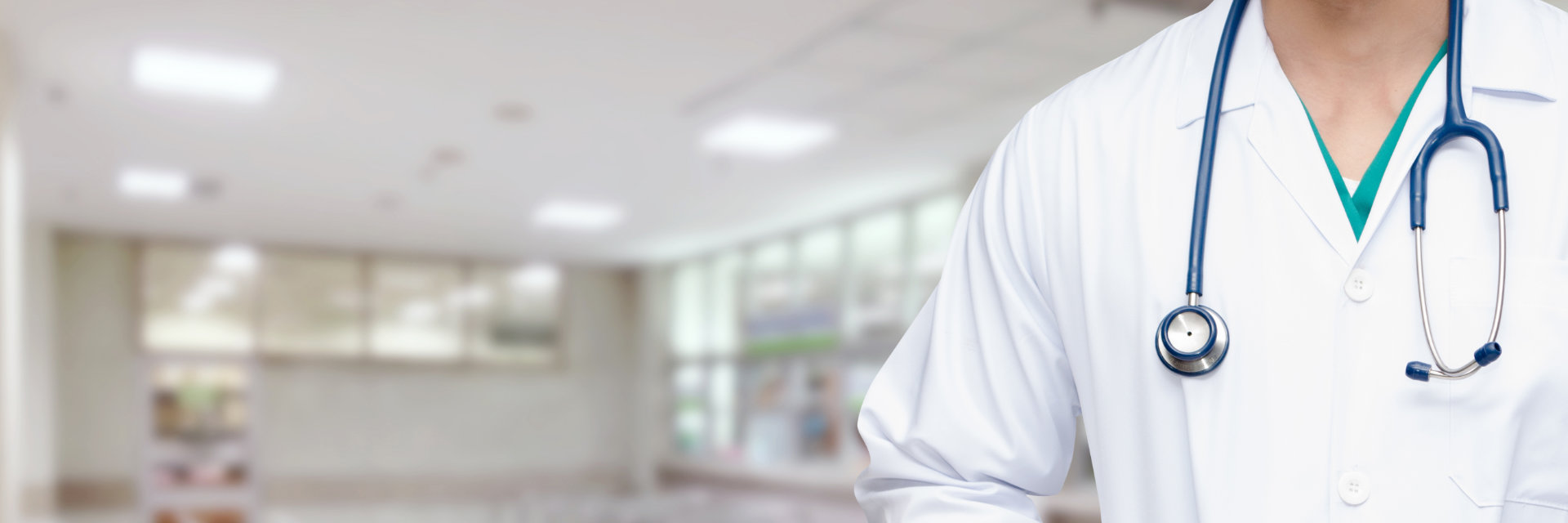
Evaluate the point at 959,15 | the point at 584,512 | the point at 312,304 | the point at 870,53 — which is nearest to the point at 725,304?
the point at 584,512

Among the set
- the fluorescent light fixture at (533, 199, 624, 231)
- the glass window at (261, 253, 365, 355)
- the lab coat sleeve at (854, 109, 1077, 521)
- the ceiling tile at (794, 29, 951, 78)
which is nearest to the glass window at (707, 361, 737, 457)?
the fluorescent light fixture at (533, 199, 624, 231)

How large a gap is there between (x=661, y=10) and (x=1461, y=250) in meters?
4.31

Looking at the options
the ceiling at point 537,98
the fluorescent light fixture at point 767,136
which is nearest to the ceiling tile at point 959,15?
the ceiling at point 537,98

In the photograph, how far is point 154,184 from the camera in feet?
27.2

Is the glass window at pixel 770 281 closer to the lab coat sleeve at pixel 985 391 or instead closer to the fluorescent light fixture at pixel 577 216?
the fluorescent light fixture at pixel 577 216

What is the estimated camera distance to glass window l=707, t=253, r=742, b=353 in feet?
38.2

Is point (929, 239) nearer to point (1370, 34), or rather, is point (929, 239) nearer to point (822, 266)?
point (822, 266)

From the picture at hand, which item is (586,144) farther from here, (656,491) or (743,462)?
(656,491)

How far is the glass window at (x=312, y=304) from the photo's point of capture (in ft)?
37.4

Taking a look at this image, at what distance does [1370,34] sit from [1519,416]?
32cm

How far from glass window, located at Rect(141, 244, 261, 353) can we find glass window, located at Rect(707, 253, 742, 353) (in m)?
4.58

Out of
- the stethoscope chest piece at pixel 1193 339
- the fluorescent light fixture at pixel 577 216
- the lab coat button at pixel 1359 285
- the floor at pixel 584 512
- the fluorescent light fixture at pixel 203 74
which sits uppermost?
the fluorescent light fixture at pixel 203 74

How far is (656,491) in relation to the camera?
41.4 feet

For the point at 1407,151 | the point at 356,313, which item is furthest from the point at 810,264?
the point at 1407,151
